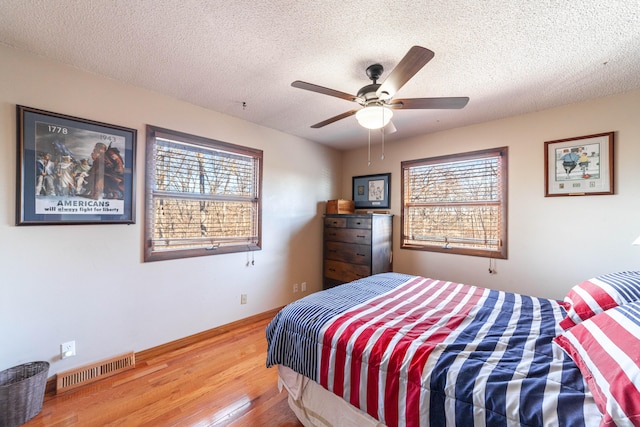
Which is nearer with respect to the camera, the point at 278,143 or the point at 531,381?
the point at 531,381

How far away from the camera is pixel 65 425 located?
1584 mm

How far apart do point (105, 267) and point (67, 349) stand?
617 mm

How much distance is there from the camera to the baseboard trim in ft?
6.17

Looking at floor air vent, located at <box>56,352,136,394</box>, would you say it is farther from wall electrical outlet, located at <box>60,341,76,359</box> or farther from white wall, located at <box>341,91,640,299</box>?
white wall, located at <box>341,91,640,299</box>

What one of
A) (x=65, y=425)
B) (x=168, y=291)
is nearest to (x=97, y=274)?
(x=168, y=291)

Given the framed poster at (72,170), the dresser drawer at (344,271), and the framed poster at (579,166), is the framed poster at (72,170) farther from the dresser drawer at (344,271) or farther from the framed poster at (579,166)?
the framed poster at (579,166)

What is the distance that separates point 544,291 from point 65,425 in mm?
3960

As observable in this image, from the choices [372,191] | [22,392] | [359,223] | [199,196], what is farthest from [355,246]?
[22,392]

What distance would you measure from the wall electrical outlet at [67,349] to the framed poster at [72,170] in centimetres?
91

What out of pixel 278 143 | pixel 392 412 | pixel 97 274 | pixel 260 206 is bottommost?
pixel 392 412

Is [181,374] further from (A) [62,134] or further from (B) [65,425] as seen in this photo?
(A) [62,134]

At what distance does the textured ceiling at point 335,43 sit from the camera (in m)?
1.41

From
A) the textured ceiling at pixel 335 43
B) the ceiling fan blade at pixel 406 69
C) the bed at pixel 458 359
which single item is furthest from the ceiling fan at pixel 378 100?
the bed at pixel 458 359

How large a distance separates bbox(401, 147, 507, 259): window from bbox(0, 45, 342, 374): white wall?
71.6 inches
